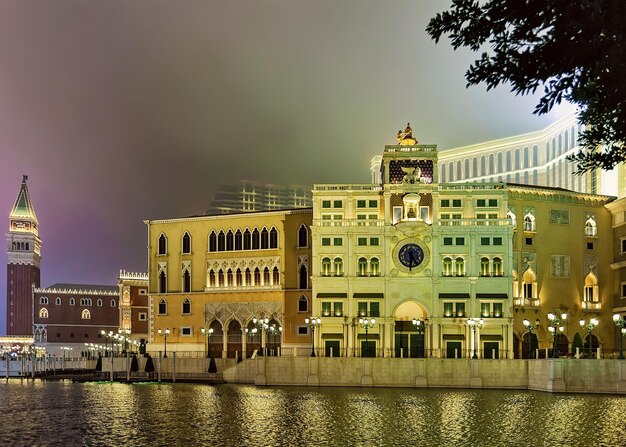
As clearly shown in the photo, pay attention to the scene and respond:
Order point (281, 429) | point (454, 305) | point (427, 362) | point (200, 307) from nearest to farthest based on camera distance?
point (281, 429)
point (427, 362)
point (454, 305)
point (200, 307)

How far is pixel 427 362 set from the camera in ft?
226

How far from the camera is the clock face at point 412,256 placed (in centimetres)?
8175

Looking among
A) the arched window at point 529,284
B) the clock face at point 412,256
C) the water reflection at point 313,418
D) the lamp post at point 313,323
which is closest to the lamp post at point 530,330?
the arched window at point 529,284

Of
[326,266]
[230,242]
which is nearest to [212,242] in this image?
[230,242]

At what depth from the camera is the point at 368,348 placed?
80.8m

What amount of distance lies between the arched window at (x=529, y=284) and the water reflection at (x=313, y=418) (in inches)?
877

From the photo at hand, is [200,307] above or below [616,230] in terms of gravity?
below

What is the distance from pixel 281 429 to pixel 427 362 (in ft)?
107

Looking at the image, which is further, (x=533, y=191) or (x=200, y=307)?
(x=200, y=307)

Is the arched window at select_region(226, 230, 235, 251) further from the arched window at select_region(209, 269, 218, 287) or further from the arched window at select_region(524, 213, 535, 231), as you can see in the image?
the arched window at select_region(524, 213, 535, 231)

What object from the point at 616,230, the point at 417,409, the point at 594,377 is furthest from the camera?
the point at 616,230

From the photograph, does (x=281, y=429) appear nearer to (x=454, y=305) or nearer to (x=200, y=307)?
(x=454, y=305)

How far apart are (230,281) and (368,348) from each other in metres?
20.1

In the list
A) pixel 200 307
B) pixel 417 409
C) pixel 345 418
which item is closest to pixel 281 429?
pixel 345 418
